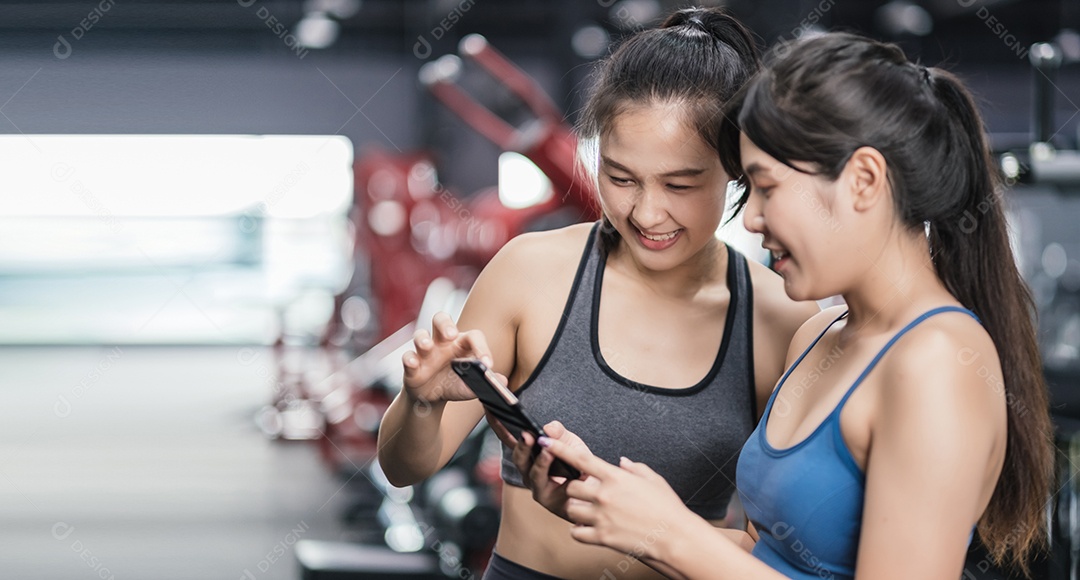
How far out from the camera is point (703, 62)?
135 centimetres

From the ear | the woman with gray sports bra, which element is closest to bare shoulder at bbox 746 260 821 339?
the woman with gray sports bra

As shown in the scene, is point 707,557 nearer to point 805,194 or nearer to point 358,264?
point 805,194

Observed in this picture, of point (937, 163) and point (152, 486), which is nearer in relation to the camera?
point (937, 163)

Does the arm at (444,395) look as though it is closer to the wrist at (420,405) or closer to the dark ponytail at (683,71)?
the wrist at (420,405)

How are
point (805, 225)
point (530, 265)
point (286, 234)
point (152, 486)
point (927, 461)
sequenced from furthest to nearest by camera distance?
1. point (286, 234)
2. point (152, 486)
3. point (530, 265)
4. point (805, 225)
5. point (927, 461)

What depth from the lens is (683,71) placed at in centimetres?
134

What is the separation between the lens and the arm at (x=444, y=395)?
1.27 m

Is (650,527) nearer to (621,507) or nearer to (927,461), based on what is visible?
(621,507)

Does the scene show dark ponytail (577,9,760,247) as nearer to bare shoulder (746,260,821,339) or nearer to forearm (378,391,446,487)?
bare shoulder (746,260,821,339)

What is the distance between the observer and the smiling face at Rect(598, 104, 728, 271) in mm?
1294

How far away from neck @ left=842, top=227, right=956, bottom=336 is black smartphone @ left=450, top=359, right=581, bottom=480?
0.36 m

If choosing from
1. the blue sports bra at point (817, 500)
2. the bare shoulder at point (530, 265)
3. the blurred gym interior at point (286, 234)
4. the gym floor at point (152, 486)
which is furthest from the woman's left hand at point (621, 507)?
the gym floor at point (152, 486)

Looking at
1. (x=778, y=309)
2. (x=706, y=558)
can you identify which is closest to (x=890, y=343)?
(x=706, y=558)

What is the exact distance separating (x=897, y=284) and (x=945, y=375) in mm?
Answer: 155
